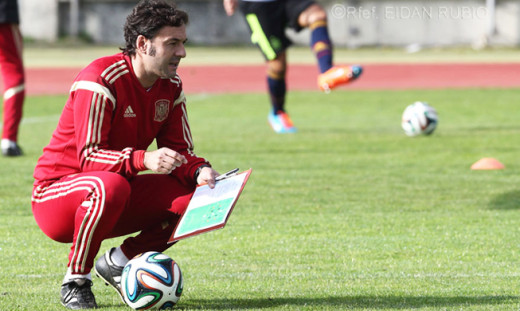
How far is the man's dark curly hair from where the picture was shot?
4223 millimetres

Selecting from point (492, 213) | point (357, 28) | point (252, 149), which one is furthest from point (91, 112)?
point (357, 28)

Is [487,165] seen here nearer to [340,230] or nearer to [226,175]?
[340,230]

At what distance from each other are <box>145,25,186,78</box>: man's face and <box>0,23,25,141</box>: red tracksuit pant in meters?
5.77

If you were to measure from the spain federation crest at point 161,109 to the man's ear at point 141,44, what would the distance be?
0.94 ft

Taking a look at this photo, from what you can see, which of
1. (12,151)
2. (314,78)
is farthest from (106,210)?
(314,78)

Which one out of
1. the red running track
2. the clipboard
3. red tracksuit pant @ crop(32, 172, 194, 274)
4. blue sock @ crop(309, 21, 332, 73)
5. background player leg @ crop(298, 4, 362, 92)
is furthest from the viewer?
the red running track

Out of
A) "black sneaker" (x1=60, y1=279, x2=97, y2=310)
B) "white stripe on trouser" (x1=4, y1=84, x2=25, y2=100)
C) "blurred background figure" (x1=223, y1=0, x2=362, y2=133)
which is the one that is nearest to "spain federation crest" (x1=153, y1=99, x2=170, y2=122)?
"black sneaker" (x1=60, y1=279, x2=97, y2=310)

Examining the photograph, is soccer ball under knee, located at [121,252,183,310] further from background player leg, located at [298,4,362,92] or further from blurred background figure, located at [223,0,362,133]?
blurred background figure, located at [223,0,362,133]

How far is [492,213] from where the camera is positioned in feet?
21.9

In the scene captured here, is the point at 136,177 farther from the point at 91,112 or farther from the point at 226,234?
the point at 226,234

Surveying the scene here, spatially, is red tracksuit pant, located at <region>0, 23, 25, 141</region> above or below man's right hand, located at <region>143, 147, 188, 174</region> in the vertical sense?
below

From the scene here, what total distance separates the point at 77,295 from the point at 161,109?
986 mm

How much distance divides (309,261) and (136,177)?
1.27 meters

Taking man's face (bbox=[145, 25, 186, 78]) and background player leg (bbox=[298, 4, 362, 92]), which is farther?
background player leg (bbox=[298, 4, 362, 92])
